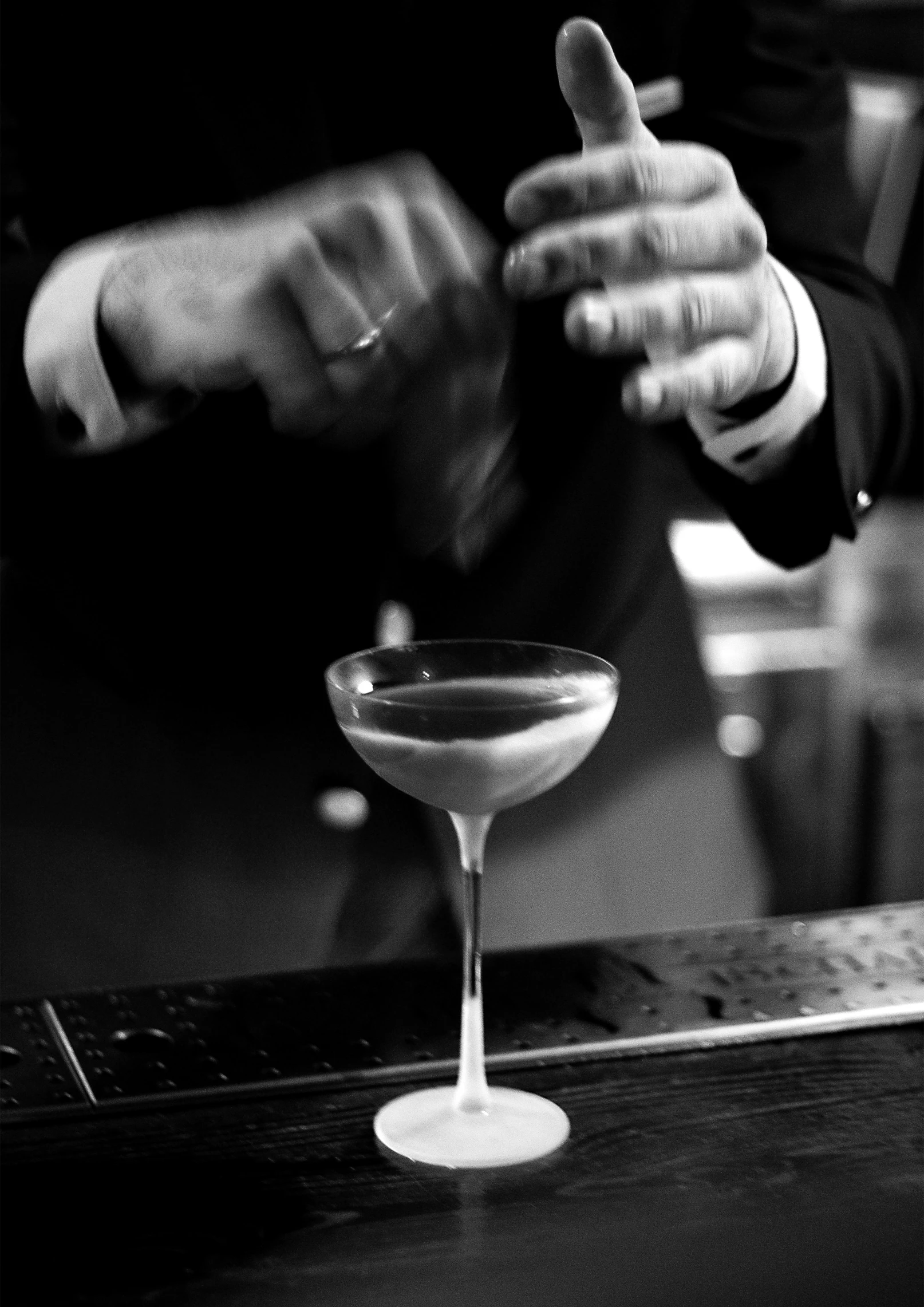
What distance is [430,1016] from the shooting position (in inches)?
38.3

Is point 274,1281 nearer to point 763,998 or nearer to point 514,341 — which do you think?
point 763,998

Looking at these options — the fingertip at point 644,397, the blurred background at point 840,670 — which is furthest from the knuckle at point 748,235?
the blurred background at point 840,670

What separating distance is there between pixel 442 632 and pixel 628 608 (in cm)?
23

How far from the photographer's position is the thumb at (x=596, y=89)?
848 mm

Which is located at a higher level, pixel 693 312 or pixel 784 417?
pixel 693 312

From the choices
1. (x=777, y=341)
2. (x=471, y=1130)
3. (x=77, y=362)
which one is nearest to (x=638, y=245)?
(x=777, y=341)

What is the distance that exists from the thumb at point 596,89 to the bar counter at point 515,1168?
1.76 feet

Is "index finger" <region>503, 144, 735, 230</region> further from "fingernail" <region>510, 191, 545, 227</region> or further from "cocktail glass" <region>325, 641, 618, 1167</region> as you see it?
"cocktail glass" <region>325, 641, 618, 1167</region>

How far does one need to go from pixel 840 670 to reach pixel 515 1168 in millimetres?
2549

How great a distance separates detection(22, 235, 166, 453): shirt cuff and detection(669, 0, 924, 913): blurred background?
2.04 meters

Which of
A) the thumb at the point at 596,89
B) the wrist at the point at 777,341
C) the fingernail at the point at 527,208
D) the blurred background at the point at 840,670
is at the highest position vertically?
the thumb at the point at 596,89

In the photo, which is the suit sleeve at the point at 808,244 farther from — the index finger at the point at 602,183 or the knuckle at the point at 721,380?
the index finger at the point at 602,183

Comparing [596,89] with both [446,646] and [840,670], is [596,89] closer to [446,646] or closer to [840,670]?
[446,646]

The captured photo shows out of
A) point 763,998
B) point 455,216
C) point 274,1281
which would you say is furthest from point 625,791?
point 274,1281
